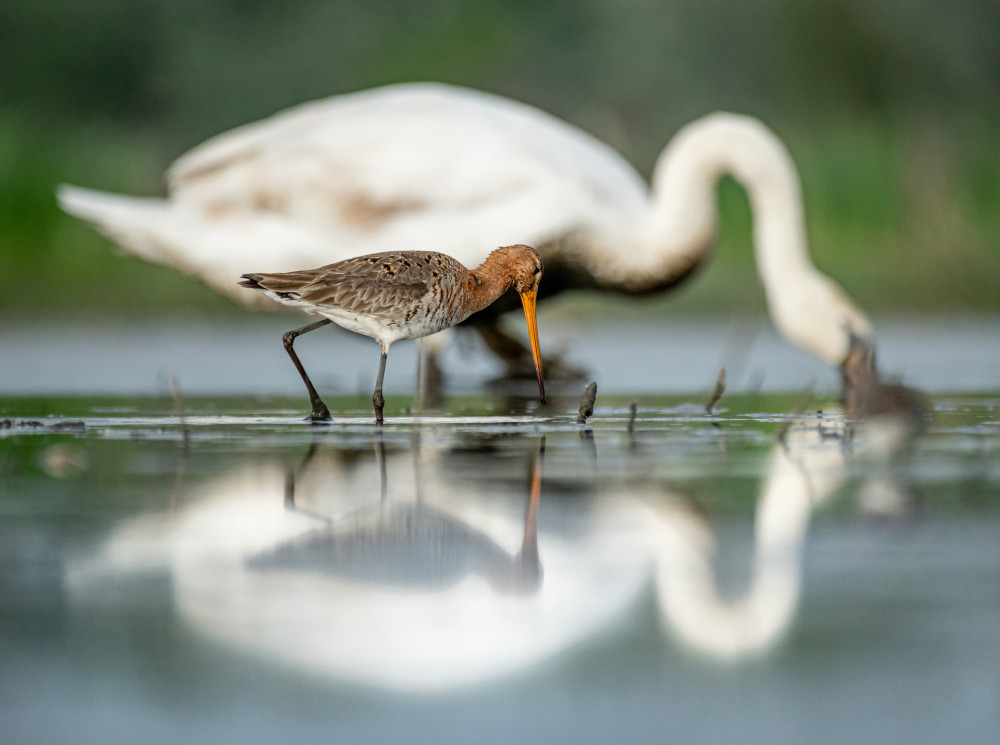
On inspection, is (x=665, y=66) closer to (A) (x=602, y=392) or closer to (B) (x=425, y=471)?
(A) (x=602, y=392)

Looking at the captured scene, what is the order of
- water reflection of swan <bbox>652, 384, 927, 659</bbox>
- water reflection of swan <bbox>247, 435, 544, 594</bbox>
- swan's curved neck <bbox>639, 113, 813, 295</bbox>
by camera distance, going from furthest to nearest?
swan's curved neck <bbox>639, 113, 813, 295</bbox> → water reflection of swan <bbox>247, 435, 544, 594</bbox> → water reflection of swan <bbox>652, 384, 927, 659</bbox>

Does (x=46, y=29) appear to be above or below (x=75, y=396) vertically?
above

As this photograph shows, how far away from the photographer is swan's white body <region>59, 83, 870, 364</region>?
6.13m

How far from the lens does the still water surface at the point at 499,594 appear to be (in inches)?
70.3

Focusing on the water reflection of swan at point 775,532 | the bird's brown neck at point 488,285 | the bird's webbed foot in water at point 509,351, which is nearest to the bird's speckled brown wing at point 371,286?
the bird's brown neck at point 488,285

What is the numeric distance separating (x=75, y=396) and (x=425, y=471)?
2.42 meters

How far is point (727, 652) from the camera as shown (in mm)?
1987

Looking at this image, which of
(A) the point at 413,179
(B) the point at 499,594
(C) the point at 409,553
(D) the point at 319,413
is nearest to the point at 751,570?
(B) the point at 499,594

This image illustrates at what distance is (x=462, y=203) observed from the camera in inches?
243

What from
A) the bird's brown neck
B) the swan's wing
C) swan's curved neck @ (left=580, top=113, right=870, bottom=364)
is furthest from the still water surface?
swan's curved neck @ (left=580, top=113, right=870, bottom=364)

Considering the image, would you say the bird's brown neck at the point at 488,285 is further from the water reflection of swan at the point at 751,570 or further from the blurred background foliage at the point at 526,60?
the blurred background foliage at the point at 526,60

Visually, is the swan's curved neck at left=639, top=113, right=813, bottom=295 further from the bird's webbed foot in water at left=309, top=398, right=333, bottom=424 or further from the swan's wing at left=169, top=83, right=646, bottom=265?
the bird's webbed foot in water at left=309, top=398, right=333, bottom=424

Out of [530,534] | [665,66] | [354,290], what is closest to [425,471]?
[530,534]

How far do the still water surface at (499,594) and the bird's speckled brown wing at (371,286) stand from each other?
0.63 m
